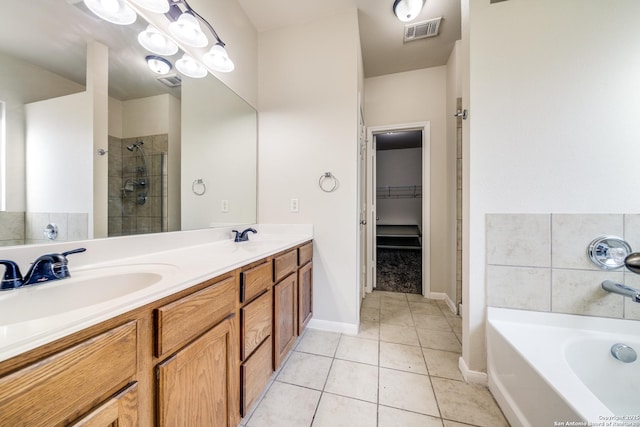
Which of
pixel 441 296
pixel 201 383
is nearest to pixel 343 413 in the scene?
pixel 201 383

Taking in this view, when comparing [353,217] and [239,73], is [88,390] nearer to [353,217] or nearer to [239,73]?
[353,217]

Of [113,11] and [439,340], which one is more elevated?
[113,11]

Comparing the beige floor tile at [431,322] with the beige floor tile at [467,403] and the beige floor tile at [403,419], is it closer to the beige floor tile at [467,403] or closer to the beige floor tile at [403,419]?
the beige floor tile at [467,403]

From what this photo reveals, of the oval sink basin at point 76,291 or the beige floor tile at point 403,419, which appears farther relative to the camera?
the beige floor tile at point 403,419

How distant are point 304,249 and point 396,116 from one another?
206 cm

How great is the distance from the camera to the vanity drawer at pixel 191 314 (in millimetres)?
690

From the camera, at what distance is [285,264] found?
1.49m

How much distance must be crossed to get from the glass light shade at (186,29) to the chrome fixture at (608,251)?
8.28ft

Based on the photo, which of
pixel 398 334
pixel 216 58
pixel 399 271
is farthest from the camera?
pixel 399 271

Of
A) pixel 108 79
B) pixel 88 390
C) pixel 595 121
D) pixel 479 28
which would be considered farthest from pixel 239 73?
pixel 595 121

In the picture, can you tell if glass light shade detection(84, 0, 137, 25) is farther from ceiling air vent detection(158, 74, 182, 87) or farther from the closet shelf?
the closet shelf

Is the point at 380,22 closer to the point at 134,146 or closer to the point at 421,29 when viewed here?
the point at 421,29

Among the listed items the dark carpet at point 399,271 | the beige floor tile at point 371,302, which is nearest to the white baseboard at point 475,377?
the beige floor tile at point 371,302

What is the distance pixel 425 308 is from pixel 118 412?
8.25 feet
